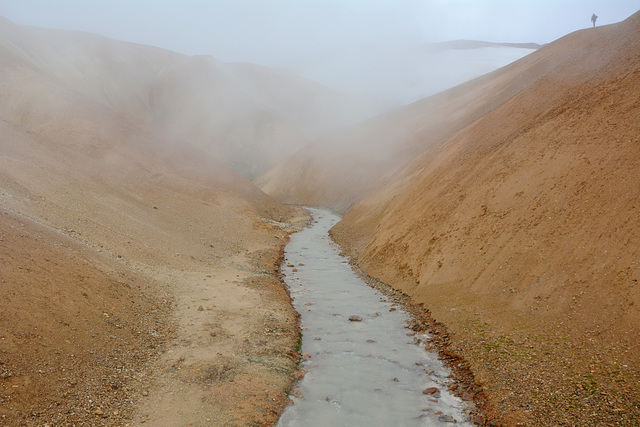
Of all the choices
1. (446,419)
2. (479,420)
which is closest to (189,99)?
(446,419)

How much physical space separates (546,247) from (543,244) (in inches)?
9.0

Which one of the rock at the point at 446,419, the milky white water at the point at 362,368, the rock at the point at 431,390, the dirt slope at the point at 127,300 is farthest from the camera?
the rock at the point at 431,390

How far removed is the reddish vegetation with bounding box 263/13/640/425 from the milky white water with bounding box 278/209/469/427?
4.41 feet

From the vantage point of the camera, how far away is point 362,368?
43.8ft

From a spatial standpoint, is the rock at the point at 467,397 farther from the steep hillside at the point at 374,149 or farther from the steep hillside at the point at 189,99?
the steep hillside at the point at 189,99

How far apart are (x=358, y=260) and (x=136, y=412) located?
18750 millimetres

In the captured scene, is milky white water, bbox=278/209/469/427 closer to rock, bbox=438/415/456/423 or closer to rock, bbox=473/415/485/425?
rock, bbox=438/415/456/423

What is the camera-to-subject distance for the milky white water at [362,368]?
10789 mm

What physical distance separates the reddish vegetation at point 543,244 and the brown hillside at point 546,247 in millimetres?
48

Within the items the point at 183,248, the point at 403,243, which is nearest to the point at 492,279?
the point at 403,243

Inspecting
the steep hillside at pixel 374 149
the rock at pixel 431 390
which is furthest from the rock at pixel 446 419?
the steep hillside at pixel 374 149

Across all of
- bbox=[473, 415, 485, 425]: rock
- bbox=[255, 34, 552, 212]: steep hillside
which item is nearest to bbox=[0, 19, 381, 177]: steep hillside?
bbox=[255, 34, 552, 212]: steep hillside

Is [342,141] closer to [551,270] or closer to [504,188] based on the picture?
[504,188]

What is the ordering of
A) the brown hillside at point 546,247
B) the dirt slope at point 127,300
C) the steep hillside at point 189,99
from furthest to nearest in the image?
the steep hillside at point 189,99 → the brown hillside at point 546,247 → the dirt slope at point 127,300
